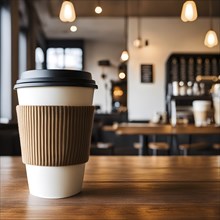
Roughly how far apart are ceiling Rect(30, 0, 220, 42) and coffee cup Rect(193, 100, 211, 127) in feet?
12.9

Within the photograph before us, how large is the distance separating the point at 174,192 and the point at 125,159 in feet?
1.76

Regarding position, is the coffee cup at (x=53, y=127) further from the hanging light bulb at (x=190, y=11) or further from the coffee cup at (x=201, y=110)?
the coffee cup at (x=201, y=110)

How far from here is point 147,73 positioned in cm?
749

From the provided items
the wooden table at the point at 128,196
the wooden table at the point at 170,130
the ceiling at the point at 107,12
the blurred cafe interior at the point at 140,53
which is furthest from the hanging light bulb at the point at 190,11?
the ceiling at the point at 107,12

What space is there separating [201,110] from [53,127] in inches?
114

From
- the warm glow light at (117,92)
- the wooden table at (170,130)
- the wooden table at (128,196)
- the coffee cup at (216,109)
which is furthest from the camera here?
the warm glow light at (117,92)

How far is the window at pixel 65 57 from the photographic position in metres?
10.5

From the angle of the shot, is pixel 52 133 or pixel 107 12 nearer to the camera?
pixel 52 133

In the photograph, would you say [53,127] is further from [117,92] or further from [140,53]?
[117,92]

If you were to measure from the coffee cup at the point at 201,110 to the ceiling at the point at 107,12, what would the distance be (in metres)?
3.94

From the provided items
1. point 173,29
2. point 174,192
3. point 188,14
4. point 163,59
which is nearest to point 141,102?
point 163,59

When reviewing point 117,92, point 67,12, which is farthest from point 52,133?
point 117,92

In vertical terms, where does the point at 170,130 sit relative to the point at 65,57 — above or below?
below

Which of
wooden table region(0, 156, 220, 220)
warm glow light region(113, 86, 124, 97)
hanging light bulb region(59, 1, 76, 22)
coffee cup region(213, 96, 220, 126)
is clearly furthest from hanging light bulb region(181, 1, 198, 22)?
warm glow light region(113, 86, 124, 97)
